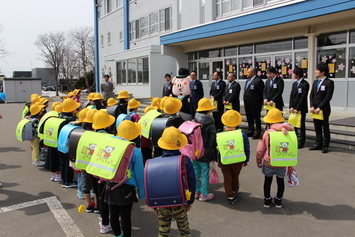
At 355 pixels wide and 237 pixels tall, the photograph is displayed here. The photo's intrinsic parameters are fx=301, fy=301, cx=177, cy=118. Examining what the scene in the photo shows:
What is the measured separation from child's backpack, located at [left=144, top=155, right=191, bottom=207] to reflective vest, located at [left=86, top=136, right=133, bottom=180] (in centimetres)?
33

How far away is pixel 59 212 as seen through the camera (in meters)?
4.33

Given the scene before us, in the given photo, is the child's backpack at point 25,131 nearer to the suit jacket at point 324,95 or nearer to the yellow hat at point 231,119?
the yellow hat at point 231,119

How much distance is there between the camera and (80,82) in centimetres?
4619

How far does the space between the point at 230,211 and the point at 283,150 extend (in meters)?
1.14

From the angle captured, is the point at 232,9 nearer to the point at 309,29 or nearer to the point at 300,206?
the point at 309,29

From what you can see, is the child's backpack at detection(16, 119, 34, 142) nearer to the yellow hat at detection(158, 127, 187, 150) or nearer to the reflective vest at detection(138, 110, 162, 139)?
the reflective vest at detection(138, 110, 162, 139)

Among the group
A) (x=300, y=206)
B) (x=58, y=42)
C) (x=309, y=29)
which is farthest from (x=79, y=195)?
(x=58, y=42)

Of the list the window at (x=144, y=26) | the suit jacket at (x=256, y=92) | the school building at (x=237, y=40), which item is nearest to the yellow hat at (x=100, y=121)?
the suit jacket at (x=256, y=92)

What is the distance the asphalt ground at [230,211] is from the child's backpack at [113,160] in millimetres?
991

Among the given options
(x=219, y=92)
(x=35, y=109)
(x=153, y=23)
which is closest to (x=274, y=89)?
(x=219, y=92)

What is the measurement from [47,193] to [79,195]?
905 millimetres

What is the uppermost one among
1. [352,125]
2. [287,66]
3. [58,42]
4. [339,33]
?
[58,42]

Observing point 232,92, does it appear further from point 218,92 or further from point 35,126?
point 35,126

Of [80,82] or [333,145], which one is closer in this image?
[333,145]
